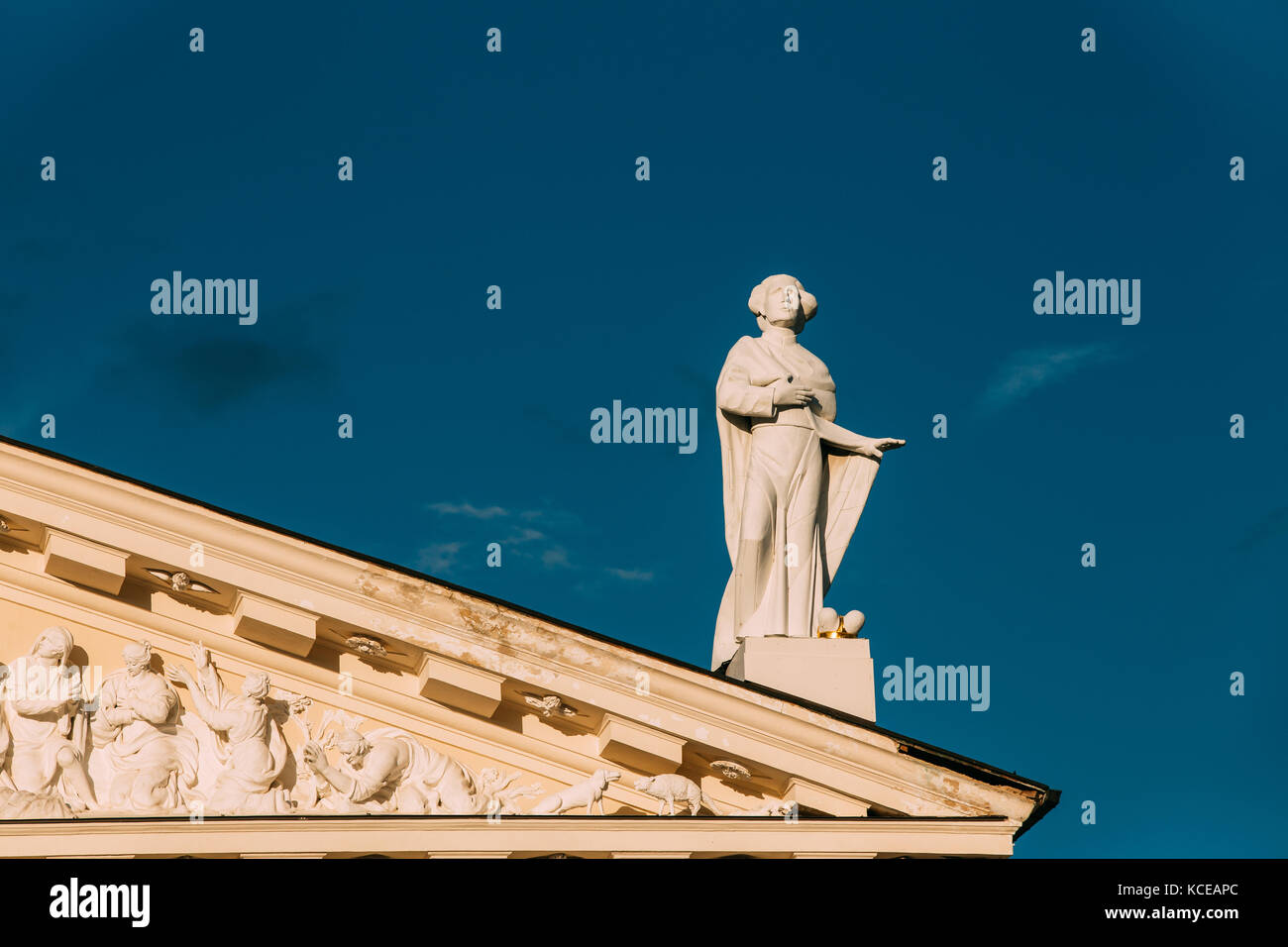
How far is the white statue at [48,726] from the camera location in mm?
12703

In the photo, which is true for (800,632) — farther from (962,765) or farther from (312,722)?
(312,722)

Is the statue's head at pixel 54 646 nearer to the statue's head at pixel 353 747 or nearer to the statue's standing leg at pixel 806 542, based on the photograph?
the statue's head at pixel 353 747

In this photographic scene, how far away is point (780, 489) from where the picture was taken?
14.4 meters

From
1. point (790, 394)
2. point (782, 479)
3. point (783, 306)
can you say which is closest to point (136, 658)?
point (782, 479)

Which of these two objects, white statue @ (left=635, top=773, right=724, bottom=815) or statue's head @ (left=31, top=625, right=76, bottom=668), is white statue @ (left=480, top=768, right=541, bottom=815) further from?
statue's head @ (left=31, top=625, right=76, bottom=668)

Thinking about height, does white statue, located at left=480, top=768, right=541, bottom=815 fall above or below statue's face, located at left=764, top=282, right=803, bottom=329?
below

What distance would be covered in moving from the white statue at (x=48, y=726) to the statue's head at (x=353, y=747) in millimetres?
1648

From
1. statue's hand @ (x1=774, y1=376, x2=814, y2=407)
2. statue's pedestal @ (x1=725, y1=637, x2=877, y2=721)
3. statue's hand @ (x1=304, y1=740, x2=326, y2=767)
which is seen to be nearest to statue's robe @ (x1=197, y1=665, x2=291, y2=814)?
statue's hand @ (x1=304, y1=740, x2=326, y2=767)

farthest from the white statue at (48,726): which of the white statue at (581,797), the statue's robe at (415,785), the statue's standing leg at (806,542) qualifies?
the statue's standing leg at (806,542)

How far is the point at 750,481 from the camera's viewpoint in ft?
47.3

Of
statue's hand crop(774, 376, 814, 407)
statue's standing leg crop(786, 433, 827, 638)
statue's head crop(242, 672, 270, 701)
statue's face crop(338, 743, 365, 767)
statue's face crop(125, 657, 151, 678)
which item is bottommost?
statue's face crop(338, 743, 365, 767)

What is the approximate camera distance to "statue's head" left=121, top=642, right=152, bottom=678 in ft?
43.1

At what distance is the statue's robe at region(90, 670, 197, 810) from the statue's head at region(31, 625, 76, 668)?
0.34 meters
